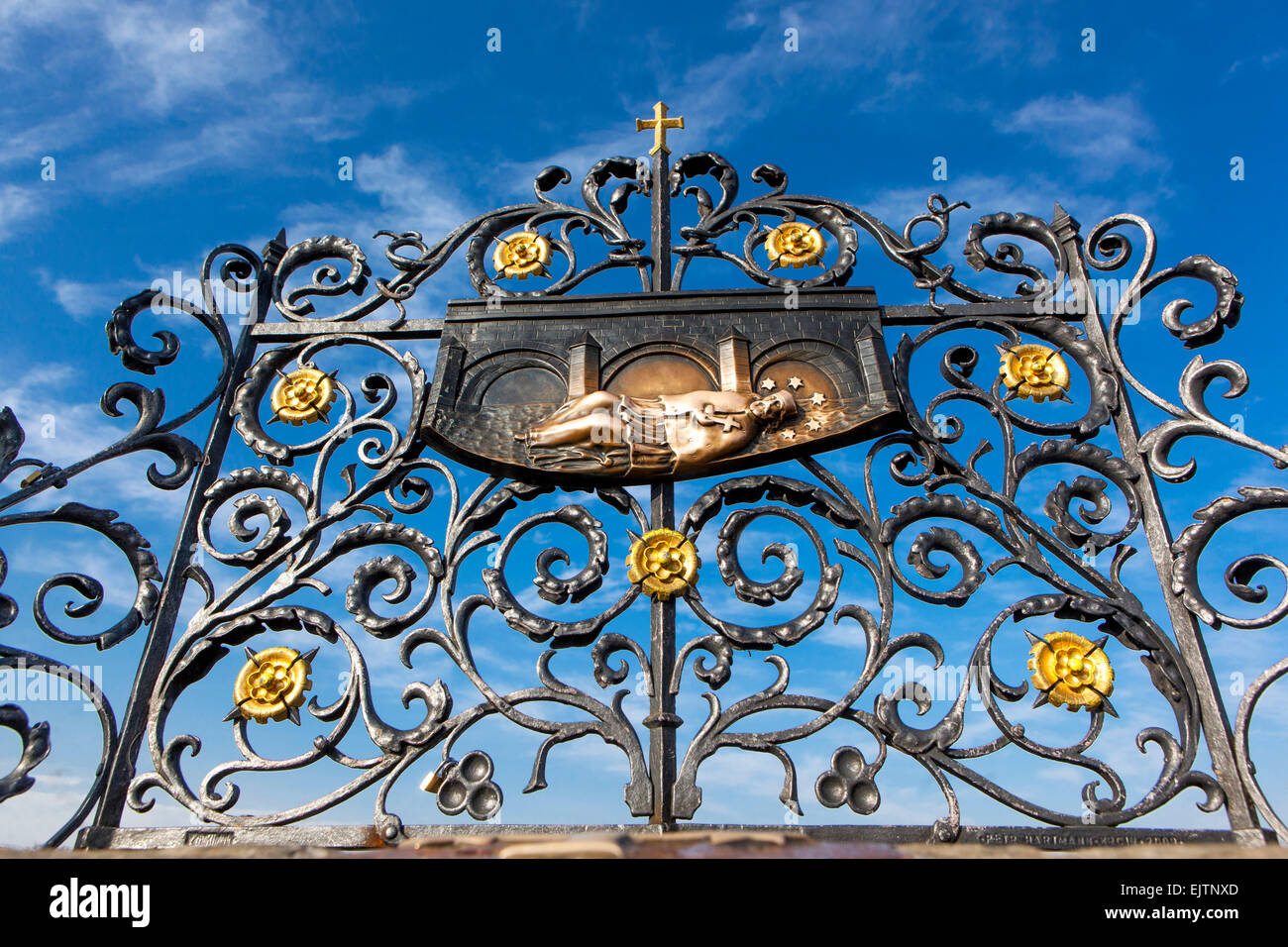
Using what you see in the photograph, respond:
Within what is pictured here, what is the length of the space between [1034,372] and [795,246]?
4.04 feet

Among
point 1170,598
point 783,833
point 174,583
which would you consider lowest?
point 783,833

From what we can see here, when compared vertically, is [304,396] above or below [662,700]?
above

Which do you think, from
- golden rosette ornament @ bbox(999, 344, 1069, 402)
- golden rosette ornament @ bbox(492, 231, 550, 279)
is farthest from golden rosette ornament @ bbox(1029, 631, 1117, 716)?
golden rosette ornament @ bbox(492, 231, 550, 279)

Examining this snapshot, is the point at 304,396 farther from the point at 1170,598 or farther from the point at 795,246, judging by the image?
the point at 1170,598

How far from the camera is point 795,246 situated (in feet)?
14.7

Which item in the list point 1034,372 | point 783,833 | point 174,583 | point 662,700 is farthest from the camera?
point 1034,372

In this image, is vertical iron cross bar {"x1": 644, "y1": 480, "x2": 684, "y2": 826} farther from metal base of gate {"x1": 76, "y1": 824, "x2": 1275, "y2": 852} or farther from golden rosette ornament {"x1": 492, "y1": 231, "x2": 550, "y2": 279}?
golden rosette ornament {"x1": 492, "y1": 231, "x2": 550, "y2": 279}

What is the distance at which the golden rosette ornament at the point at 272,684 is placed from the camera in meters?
3.58

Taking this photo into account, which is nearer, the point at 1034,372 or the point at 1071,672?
the point at 1071,672

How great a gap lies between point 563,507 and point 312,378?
1.41 meters

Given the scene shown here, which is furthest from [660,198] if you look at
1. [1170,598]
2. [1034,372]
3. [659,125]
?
[1170,598]

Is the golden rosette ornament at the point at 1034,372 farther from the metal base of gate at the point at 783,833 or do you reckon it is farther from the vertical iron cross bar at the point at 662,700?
the metal base of gate at the point at 783,833

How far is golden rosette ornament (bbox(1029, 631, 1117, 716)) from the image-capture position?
346cm

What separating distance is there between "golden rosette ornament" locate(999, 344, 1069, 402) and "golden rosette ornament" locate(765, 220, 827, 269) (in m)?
0.96
